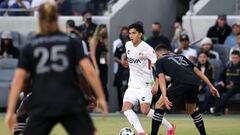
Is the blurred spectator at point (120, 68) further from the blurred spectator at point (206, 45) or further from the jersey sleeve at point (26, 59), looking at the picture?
the jersey sleeve at point (26, 59)

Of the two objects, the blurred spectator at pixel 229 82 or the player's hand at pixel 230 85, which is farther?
the player's hand at pixel 230 85

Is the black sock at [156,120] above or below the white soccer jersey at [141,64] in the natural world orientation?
below

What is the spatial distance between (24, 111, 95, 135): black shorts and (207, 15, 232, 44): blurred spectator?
1515 centimetres

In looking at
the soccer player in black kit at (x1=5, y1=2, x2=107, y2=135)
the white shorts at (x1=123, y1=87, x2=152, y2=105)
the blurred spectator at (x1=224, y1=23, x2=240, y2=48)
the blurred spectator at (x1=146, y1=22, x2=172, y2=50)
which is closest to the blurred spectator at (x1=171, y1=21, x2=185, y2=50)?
the blurred spectator at (x1=146, y1=22, x2=172, y2=50)

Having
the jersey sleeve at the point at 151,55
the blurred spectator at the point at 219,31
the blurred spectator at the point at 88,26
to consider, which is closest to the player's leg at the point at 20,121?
the jersey sleeve at the point at 151,55

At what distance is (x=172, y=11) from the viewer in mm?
27438

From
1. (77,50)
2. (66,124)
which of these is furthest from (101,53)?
(66,124)

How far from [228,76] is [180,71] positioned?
25.6 feet

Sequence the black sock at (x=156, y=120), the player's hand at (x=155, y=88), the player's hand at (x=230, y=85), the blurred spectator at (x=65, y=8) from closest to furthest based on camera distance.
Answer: the black sock at (x=156, y=120) → the player's hand at (x=155, y=88) → the player's hand at (x=230, y=85) → the blurred spectator at (x=65, y=8)

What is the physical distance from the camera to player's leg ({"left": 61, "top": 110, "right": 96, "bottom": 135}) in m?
9.13

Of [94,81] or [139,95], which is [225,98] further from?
[94,81]

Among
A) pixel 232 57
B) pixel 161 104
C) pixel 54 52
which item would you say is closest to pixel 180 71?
pixel 161 104

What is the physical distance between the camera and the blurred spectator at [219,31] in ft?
78.8

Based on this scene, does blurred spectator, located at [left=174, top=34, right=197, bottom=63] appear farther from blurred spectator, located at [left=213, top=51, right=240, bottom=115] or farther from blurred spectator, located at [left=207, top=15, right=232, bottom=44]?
blurred spectator, located at [left=207, top=15, right=232, bottom=44]
